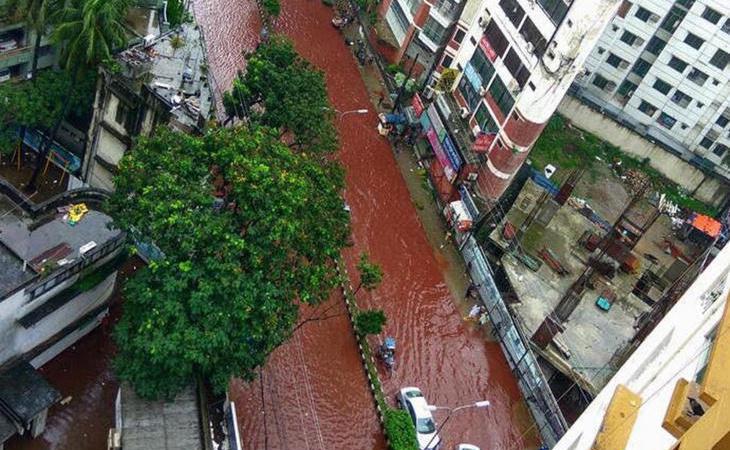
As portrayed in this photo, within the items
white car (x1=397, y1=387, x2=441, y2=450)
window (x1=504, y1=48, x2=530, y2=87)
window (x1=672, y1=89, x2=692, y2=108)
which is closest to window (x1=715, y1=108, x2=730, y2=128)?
window (x1=672, y1=89, x2=692, y2=108)

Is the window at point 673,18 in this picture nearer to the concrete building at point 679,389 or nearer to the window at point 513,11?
the window at point 513,11

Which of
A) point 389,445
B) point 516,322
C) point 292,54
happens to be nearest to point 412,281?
point 516,322

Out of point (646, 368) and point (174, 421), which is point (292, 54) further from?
point (646, 368)

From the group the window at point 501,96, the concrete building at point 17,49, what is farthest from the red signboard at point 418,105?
the concrete building at point 17,49

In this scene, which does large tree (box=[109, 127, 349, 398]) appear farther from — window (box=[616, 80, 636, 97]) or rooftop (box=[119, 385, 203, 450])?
window (box=[616, 80, 636, 97])

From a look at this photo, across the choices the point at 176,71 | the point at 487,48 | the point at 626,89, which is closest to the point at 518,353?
the point at 487,48

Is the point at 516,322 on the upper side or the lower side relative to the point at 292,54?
lower

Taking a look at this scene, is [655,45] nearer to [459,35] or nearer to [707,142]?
[707,142]
